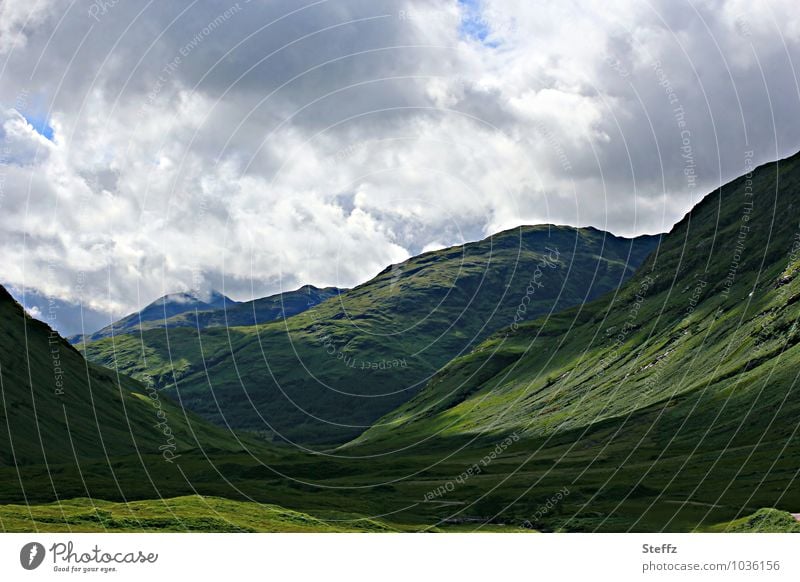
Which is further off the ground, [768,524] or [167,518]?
[167,518]

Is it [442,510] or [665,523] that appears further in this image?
[442,510]

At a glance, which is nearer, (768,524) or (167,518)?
(768,524)

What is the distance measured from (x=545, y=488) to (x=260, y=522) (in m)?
64.3

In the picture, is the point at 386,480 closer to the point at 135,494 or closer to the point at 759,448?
the point at 135,494

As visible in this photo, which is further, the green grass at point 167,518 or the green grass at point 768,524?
the green grass at point 167,518

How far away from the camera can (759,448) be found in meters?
170

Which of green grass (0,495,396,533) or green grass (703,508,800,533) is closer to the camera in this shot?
green grass (703,508,800,533)
